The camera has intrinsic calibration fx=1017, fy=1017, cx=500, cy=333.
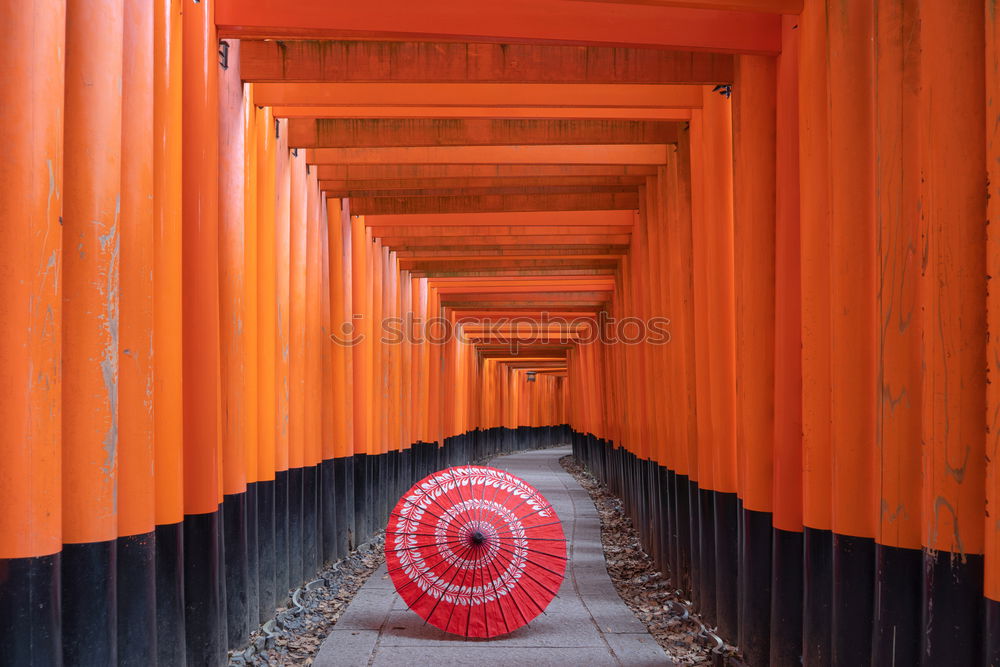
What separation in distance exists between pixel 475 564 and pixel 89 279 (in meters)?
4.28

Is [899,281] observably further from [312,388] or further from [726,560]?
[312,388]

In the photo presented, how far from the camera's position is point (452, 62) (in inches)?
313

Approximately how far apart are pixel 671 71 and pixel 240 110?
132 inches

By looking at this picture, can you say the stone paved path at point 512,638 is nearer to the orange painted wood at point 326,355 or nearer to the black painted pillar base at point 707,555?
the black painted pillar base at point 707,555

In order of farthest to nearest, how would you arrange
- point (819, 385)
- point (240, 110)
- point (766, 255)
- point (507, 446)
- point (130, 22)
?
1. point (507, 446)
2. point (240, 110)
3. point (766, 255)
4. point (819, 385)
5. point (130, 22)

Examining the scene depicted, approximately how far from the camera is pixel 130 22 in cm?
505

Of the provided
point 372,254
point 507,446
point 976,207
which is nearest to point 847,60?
point 976,207

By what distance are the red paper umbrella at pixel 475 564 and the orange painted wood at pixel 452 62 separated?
3.38 m

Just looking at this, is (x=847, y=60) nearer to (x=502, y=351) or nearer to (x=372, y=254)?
(x=372, y=254)

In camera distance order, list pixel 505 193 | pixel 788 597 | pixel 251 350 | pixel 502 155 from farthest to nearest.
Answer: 1. pixel 505 193
2. pixel 502 155
3. pixel 251 350
4. pixel 788 597

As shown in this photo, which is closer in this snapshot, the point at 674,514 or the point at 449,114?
the point at 449,114

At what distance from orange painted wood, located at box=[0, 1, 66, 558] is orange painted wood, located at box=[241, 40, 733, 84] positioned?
378cm

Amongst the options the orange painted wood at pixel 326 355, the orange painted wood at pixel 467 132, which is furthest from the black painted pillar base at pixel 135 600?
the orange painted wood at pixel 326 355

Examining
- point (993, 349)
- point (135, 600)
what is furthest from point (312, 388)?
point (993, 349)
